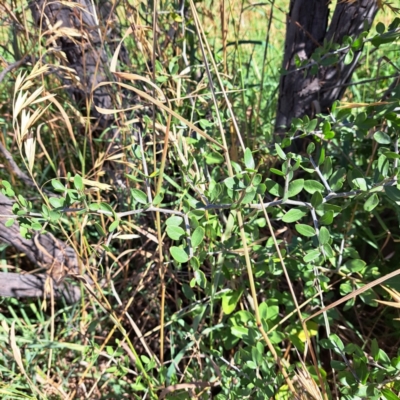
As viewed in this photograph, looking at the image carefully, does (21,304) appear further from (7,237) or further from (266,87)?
(266,87)

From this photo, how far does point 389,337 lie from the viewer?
3.13 ft

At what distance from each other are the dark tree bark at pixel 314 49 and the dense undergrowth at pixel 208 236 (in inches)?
2.5

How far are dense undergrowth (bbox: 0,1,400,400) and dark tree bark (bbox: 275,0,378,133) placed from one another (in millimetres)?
64

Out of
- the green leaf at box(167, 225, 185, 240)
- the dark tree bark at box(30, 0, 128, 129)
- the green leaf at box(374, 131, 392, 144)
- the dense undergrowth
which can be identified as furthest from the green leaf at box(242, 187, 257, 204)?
the dark tree bark at box(30, 0, 128, 129)

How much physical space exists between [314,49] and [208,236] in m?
0.50

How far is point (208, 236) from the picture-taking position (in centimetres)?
69

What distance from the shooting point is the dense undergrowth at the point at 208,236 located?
63 centimetres

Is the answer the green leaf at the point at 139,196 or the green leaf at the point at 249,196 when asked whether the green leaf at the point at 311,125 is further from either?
the green leaf at the point at 139,196

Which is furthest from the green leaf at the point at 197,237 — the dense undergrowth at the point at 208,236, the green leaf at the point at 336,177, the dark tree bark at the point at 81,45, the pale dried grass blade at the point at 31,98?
the dark tree bark at the point at 81,45

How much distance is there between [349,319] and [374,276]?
0.71 ft

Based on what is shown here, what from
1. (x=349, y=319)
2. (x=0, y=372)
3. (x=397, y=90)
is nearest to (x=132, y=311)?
(x=0, y=372)

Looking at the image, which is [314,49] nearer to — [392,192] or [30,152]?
[392,192]

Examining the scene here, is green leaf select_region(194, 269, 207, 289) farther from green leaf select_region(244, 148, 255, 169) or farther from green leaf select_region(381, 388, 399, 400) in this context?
green leaf select_region(381, 388, 399, 400)

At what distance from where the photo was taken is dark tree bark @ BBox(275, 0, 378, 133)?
0.83 m
